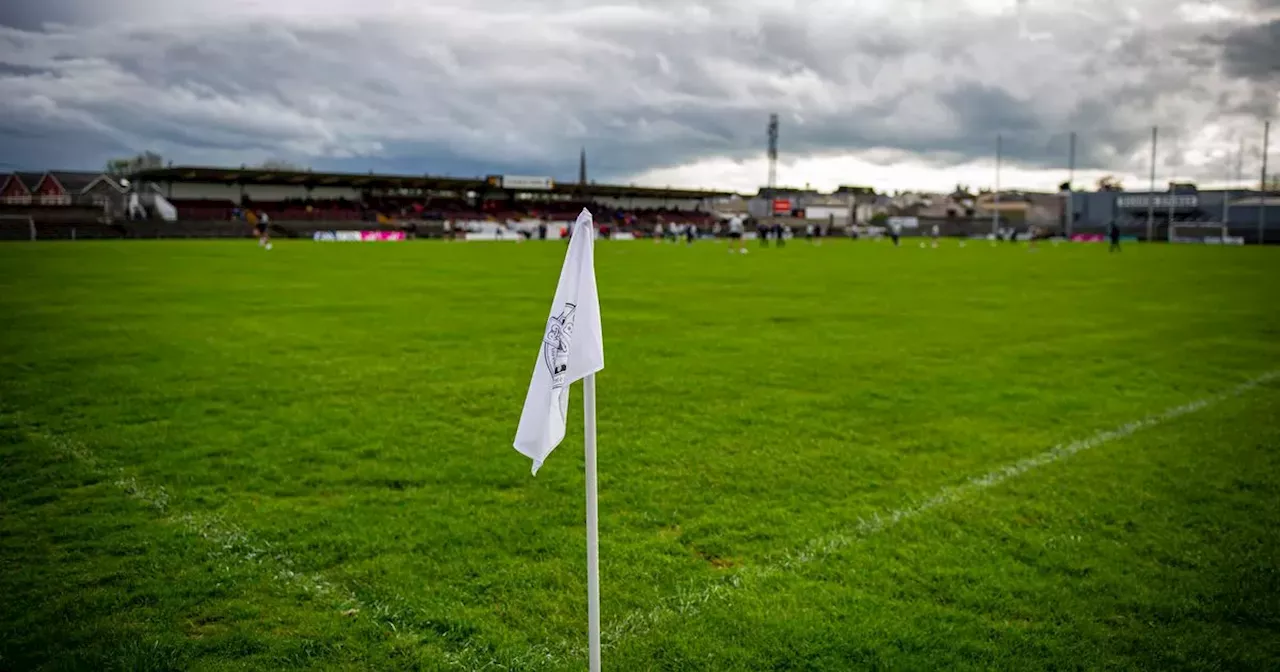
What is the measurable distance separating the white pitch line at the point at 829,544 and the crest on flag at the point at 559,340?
1.54m

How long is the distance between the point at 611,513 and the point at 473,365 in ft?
19.9

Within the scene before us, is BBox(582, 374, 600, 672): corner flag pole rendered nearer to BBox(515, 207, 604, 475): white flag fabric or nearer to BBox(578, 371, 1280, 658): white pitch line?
BBox(515, 207, 604, 475): white flag fabric

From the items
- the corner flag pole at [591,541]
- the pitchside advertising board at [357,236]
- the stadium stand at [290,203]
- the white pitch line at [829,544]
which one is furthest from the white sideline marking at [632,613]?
the stadium stand at [290,203]

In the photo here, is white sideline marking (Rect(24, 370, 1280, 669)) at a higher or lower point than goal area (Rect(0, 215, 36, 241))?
lower

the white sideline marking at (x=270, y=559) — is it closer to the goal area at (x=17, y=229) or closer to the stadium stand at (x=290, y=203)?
the goal area at (x=17, y=229)

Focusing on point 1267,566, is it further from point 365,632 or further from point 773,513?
point 365,632

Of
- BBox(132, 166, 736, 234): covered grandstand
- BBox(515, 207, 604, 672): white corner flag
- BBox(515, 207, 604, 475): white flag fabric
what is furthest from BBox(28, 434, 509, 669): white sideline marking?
BBox(132, 166, 736, 234): covered grandstand

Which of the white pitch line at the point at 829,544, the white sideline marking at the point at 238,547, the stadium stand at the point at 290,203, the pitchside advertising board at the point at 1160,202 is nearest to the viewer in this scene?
the white pitch line at the point at 829,544

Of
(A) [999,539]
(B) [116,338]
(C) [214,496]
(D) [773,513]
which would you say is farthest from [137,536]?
(B) [116,338]

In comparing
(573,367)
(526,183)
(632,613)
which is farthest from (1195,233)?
(573,367)

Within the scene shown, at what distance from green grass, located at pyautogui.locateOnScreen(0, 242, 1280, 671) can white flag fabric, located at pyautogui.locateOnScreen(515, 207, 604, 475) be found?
1238mm

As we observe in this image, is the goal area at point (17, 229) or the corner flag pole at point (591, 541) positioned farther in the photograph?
the goal area at point (17, 229)

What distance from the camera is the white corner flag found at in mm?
3572

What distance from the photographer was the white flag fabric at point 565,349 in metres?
3.55
